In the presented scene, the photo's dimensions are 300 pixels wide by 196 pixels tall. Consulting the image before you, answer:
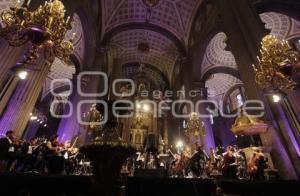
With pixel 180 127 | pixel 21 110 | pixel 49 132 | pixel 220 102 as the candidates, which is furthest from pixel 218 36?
pixel 49 132

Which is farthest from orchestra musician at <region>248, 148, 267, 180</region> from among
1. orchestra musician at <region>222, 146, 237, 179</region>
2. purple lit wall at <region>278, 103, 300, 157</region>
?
purple lit wall at <region>278, 103, 300, 157</region>

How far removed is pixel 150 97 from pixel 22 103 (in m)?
18.6

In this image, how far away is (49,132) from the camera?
→ 903 inches

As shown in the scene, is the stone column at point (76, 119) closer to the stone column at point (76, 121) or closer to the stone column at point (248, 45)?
the stone column at point (76, 121)

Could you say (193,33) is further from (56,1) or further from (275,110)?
(56,1)

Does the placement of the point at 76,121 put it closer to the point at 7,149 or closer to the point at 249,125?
the point at 7,149

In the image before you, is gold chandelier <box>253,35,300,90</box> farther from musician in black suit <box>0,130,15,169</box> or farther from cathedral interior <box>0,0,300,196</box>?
musician in black suit <box>0,130,15,169</box>

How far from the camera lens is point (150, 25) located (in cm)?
1997

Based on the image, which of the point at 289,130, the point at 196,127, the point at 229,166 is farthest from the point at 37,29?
the point at 196,127

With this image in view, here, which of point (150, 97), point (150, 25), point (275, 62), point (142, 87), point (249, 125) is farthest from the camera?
point (142, 87)

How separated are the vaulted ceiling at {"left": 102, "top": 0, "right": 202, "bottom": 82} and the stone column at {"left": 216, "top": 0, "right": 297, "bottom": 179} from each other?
7.15 m

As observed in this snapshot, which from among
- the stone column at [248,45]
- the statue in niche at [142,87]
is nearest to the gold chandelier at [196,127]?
the stone column at [248,45]

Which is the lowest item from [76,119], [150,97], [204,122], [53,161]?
[53,161]

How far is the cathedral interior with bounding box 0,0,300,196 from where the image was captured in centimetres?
429
